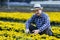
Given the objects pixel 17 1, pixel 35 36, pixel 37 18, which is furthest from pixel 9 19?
pixel 17 1

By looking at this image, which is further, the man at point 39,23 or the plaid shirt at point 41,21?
the plaid shirt at point 41,21

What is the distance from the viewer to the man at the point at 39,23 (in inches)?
320

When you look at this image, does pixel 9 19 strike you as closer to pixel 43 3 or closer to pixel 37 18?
pixel 37 18

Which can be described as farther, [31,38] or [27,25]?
[27,25]

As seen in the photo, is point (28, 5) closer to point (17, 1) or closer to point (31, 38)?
point (17, 1)

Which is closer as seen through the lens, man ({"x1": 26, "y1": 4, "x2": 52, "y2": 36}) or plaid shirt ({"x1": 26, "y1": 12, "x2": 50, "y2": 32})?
man ({"x1": 26, "y1": 4, "x2": 52, "y2": 36})

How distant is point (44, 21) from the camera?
841cm

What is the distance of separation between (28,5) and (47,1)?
184cm

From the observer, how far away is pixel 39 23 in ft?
28.0

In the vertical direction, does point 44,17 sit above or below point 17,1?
above

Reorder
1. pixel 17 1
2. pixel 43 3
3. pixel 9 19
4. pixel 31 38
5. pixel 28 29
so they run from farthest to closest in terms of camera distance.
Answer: pixel 17 1 → pixel 43 3 → pixel 9 19 → pixel 28 29 → pixel 31 38

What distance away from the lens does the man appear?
8.12 meters

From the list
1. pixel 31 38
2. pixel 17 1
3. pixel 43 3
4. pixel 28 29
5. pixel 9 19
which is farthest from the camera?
pixel 17 1

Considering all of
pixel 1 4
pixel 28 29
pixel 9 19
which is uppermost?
pixel 28 29
